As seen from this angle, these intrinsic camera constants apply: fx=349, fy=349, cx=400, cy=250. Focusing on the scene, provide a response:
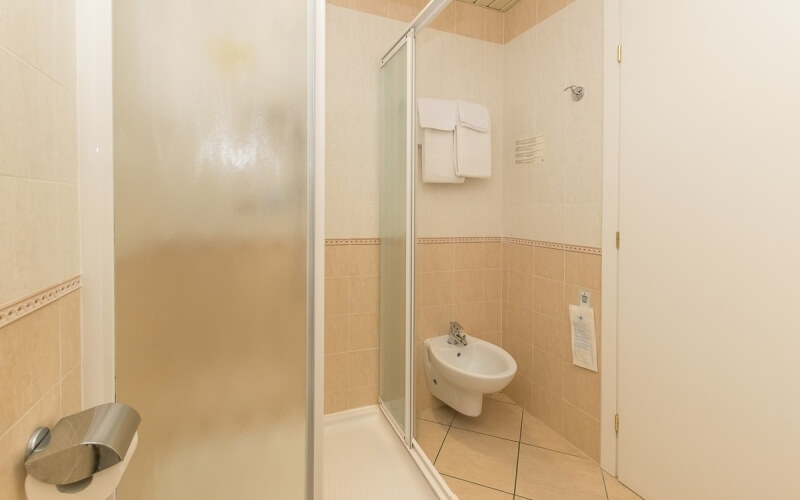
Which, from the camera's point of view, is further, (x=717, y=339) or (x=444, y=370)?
(x=444, y=370)

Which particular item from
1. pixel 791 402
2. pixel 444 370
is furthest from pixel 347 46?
pixel 791 402

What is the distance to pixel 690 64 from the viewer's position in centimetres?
127

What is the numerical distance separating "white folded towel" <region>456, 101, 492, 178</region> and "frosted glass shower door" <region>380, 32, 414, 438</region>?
412mm

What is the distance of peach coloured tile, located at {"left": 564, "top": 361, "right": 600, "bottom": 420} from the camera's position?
65.7 inches

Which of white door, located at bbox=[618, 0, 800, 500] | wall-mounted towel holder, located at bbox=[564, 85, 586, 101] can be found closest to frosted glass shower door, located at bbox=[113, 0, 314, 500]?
white door, located at bbox=[618, 0, 800, 500]

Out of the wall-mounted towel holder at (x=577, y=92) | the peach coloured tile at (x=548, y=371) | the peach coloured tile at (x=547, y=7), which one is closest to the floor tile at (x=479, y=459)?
the peach coloured tile at (x=548, y=371)

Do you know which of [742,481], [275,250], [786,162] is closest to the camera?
[275,250]

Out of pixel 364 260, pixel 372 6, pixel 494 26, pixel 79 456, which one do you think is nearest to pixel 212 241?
pixel 79 456

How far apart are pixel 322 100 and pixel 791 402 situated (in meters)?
1.58

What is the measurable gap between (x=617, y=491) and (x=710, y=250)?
1.08m

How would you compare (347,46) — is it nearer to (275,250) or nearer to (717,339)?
(275,250)

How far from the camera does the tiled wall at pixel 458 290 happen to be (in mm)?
2154

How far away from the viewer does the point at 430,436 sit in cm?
191

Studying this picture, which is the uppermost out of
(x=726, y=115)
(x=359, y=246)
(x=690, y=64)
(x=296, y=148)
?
(x=690, y=64)
